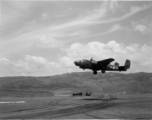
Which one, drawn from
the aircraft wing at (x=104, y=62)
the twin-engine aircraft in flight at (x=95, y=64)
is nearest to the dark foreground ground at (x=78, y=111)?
the twin-engine aircraft in flight at (x=95, y=64)

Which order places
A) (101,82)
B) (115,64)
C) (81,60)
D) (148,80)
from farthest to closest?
1. (148,80)
2. (101,82)
3. (115,64)
4. (81,60)

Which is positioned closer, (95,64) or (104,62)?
(104,62)

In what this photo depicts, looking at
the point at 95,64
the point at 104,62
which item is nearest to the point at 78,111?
the point at 104,62

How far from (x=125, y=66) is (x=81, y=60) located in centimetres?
1816

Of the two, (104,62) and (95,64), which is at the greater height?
(104,62)

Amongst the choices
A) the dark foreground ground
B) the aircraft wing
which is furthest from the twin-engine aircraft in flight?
the dark foreground ground

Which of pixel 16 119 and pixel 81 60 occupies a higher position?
pixel 81 60

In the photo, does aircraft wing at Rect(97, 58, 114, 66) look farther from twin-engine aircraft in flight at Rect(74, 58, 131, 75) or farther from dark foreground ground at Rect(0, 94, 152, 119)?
dark foreground ground at Rect(0, 94, 152, 119)

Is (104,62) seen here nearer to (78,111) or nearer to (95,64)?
(95,64)

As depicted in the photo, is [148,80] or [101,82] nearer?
[101,82]

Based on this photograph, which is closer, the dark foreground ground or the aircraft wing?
the dark foreground ground

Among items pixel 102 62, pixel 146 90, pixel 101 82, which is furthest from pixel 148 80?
pixel 102 62

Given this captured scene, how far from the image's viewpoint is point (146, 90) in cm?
9881

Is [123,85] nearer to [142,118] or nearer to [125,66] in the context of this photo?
[125,66]
